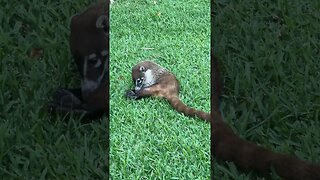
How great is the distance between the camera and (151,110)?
224 centimetres

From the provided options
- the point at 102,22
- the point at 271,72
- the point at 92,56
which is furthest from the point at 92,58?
the point at 271,72

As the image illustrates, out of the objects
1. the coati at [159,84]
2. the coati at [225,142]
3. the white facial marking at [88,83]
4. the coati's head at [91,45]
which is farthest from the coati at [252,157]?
the white facial marking at [88,83]

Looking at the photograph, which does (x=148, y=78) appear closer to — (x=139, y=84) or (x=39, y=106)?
(x=139, y=84)

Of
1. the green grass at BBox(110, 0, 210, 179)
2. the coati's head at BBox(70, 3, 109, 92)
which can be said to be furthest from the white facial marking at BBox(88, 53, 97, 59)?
the green grass at BBox(110, 0, 210, 179)

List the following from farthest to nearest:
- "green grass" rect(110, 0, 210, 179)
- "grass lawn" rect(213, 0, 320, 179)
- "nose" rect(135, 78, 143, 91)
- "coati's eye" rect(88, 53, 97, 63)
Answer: "grass lawn" rect(213, 0, 320, 179) < "coati's eye" rect(88, 53, 97, 63) < "nose" rect(135, 78, 143, 91) < "green grass" rect(110, 0, 210, 179)

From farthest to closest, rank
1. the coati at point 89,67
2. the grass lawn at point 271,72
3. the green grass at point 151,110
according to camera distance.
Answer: the grass lawn at point 271,72, the coati at point 89,67, the green grass at point 151,110

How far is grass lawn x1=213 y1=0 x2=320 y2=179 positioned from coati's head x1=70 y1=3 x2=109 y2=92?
544 mm

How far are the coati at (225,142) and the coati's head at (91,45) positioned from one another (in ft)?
0.67

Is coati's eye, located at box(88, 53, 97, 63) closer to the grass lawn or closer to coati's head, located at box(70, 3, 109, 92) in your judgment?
coati's head, located at box(70, 3, 109, 92)

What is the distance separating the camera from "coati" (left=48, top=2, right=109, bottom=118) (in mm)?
2568

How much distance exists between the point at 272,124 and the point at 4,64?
1.22m

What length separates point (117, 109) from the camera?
2.18 m

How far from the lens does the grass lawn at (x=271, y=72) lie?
2814 mm

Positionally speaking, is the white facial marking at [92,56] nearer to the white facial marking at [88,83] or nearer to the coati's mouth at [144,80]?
the white facial marking at [88,83]
